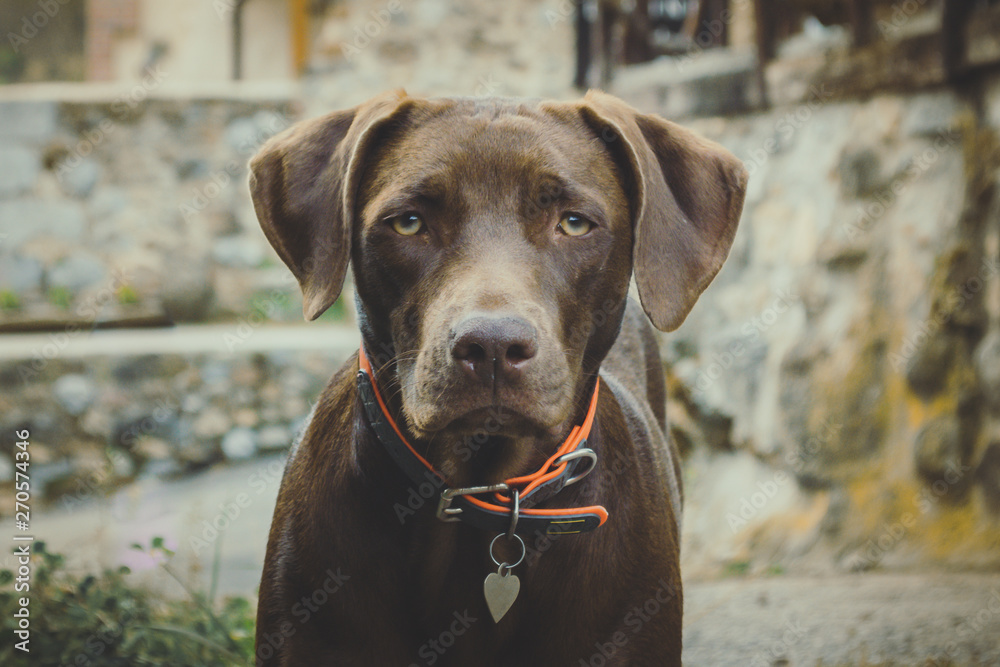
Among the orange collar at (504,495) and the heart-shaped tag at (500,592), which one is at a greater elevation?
the orange collar at (504,495)

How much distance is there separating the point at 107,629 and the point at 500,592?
1648 millimetres

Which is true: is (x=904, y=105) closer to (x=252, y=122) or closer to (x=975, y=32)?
(x=975, y=32)

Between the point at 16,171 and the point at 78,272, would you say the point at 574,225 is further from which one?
the point at 16,171

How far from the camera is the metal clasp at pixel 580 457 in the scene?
7.09ft

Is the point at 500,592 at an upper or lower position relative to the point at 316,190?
lower

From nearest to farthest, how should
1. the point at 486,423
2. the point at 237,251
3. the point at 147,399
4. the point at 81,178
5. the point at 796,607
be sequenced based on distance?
the point at 486,423 → the point at 796,607 → the point at 147,399 → the point at 81,178 → the point at 237,251

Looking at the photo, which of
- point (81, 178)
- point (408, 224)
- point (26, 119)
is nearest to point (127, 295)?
point (81, 178)

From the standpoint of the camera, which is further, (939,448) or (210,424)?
(210,424)

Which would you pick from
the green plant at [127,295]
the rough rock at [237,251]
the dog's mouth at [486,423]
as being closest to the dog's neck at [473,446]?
the dog's mouth at [486,423]

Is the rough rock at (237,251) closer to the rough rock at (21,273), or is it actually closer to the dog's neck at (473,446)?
the rough rock at (21,273)

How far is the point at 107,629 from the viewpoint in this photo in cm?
306

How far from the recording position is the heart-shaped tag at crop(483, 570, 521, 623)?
6.89ft

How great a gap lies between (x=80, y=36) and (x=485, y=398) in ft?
60.2

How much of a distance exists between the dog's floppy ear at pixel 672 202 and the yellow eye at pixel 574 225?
145 mm
